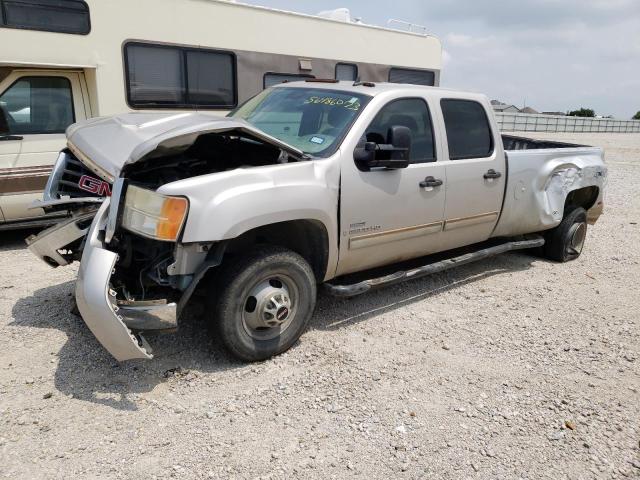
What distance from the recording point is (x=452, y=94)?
498cm

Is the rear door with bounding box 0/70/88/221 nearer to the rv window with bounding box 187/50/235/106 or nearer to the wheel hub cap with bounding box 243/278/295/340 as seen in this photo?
the rv window with bounding box 187/50/235/106

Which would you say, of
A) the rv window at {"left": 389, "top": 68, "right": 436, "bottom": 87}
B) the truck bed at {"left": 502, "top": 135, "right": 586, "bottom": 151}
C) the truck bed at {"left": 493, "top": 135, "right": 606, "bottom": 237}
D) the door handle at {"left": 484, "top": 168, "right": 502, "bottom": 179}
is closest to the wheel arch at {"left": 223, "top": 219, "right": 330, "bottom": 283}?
the door handle at {"left": 484, "top": 168, "right": 502, "bottom": 179}

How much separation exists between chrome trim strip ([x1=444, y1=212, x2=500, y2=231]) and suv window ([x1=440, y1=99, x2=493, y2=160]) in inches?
22.3

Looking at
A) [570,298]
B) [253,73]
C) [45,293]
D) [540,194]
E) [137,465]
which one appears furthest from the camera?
[253,73]

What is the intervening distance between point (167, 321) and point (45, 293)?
214cm

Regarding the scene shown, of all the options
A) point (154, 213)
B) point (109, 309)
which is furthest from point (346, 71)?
point (109, 309)

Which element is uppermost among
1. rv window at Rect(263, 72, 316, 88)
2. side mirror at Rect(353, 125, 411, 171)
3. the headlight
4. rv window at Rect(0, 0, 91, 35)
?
rv window at Rect(0, 0, 91, 35)

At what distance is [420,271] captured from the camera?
187 inches

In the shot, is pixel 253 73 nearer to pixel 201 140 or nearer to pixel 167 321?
pixel 201 140

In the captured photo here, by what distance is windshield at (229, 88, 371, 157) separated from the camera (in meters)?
4.14

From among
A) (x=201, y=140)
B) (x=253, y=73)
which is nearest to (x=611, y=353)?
(x=201, y=140)

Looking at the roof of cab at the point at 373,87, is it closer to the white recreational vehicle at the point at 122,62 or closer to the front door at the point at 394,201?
the front door at the point at 394,201

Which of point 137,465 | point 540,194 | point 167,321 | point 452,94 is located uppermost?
point 452,94

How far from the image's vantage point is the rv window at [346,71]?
8297 mm
